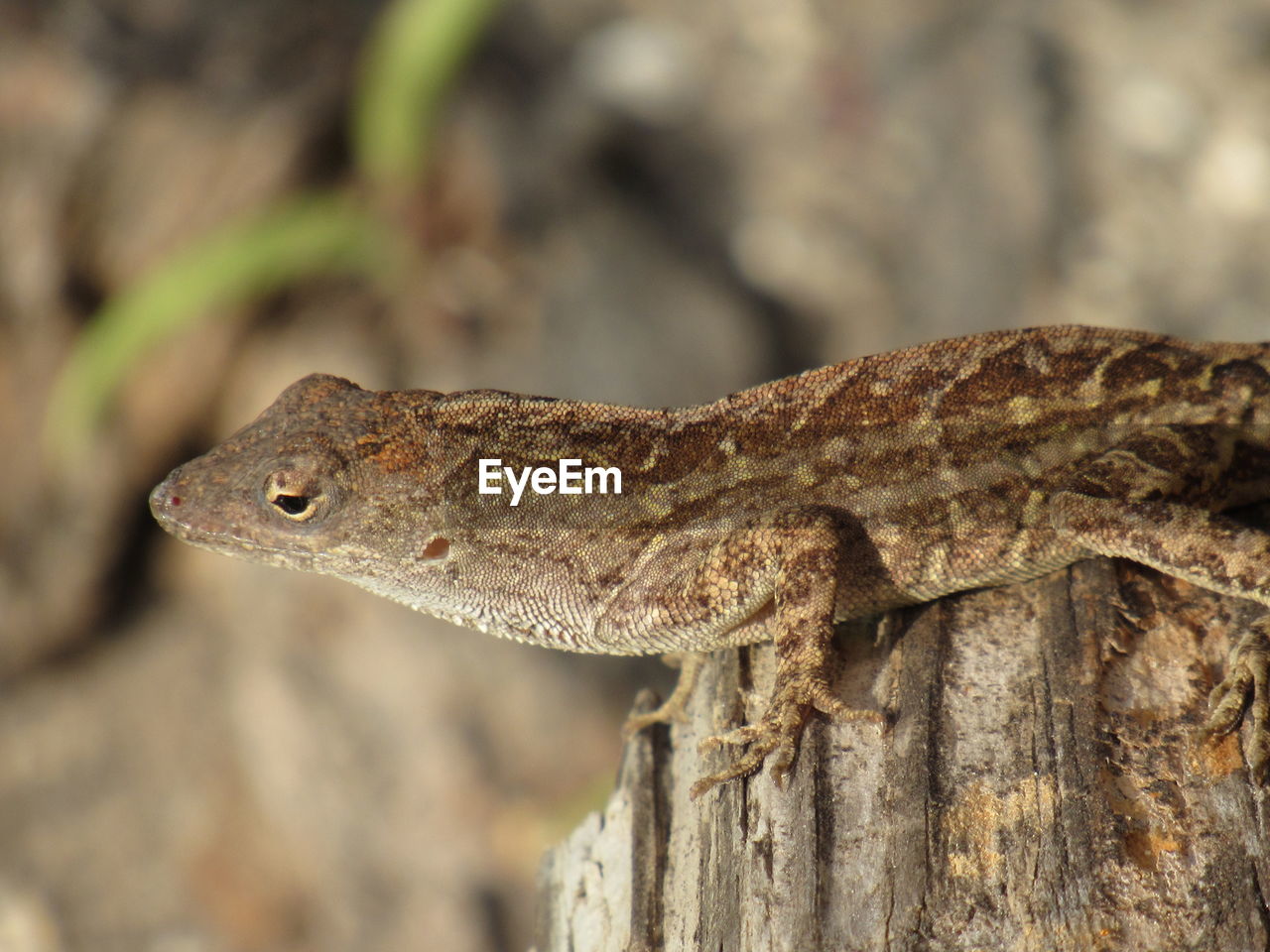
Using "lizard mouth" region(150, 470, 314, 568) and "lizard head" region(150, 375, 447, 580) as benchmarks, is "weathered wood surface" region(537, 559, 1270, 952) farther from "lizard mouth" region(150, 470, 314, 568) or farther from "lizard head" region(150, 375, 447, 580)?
"lizard mouth" region(150, 470, 314, 568)

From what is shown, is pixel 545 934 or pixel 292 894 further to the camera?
pixel 292 894

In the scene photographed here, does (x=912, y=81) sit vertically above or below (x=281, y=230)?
above

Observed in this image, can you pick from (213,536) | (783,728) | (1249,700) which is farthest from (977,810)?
(213,536)

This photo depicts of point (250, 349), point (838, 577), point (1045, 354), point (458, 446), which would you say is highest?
point (250, 349)

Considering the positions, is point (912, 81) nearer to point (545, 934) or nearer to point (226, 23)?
point (226, 23)

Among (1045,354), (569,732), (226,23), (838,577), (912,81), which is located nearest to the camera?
(838,577)

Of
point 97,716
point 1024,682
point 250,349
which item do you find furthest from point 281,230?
point 1024,682
